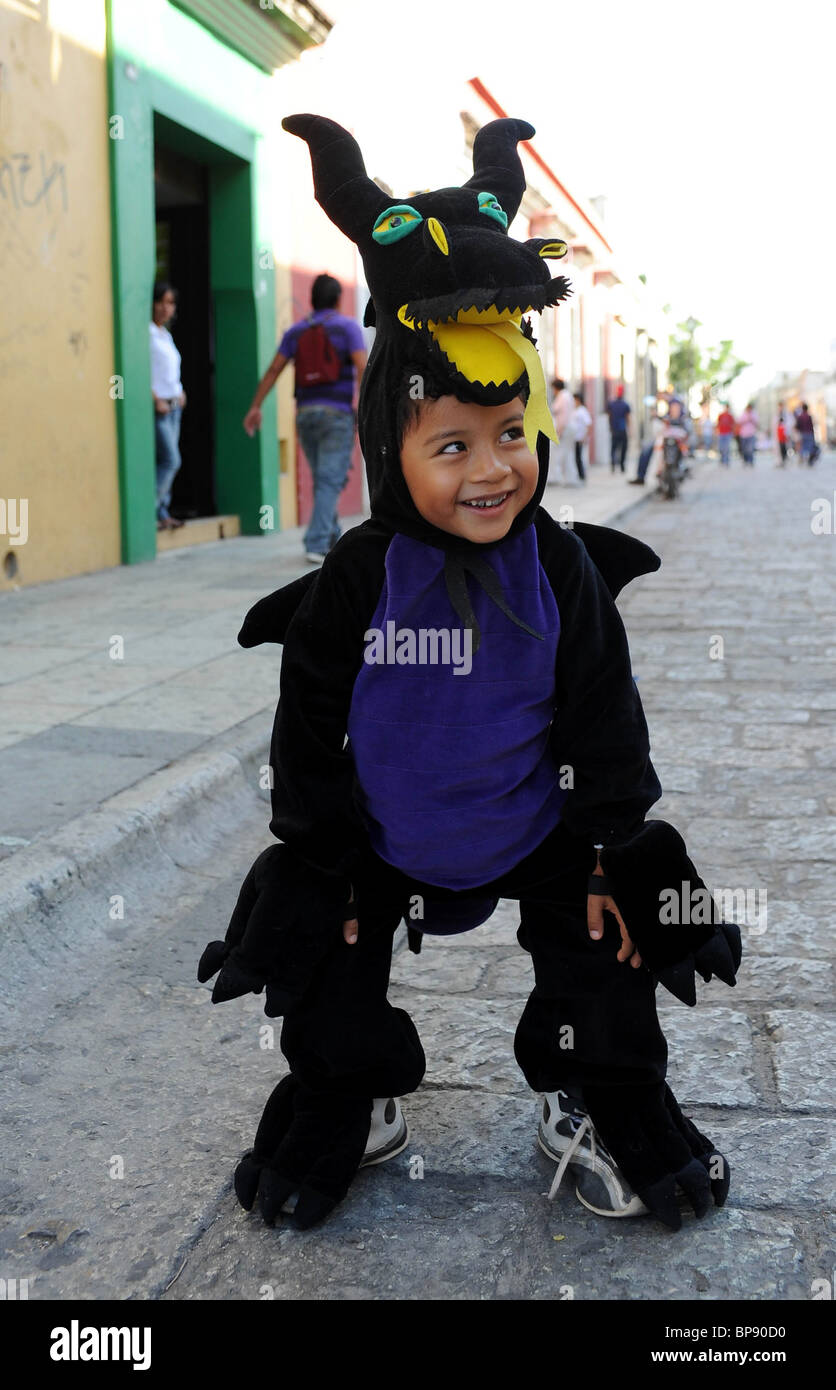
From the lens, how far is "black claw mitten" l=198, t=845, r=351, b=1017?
2.05 metres

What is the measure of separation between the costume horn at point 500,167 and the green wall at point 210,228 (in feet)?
24.8

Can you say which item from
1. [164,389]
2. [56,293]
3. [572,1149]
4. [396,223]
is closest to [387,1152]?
[572,1149]

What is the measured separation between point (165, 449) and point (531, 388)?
857 centimetres

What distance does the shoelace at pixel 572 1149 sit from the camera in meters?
2.09

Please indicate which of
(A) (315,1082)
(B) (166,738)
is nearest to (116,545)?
(B) (166,738)

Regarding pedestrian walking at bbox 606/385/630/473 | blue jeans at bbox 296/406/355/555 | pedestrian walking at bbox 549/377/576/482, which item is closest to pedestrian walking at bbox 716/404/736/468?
pedestrian walking at bbox 606/385/630/473

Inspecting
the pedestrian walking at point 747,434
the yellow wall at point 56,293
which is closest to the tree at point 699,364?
the pedestrian walking at point 747,434

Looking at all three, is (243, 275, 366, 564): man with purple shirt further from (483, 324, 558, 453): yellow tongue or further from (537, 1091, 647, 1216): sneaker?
(537, 1091, 647, 1216): sneaker

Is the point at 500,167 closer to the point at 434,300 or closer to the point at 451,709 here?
the point at 434,300

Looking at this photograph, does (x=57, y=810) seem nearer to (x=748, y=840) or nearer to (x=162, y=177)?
(x=748, y=840)

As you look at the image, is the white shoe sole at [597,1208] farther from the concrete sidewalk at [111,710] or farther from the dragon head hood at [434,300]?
the concrete sidewalk at [111,710]

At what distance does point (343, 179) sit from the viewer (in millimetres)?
1989

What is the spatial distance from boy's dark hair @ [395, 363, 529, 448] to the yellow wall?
6.44m
